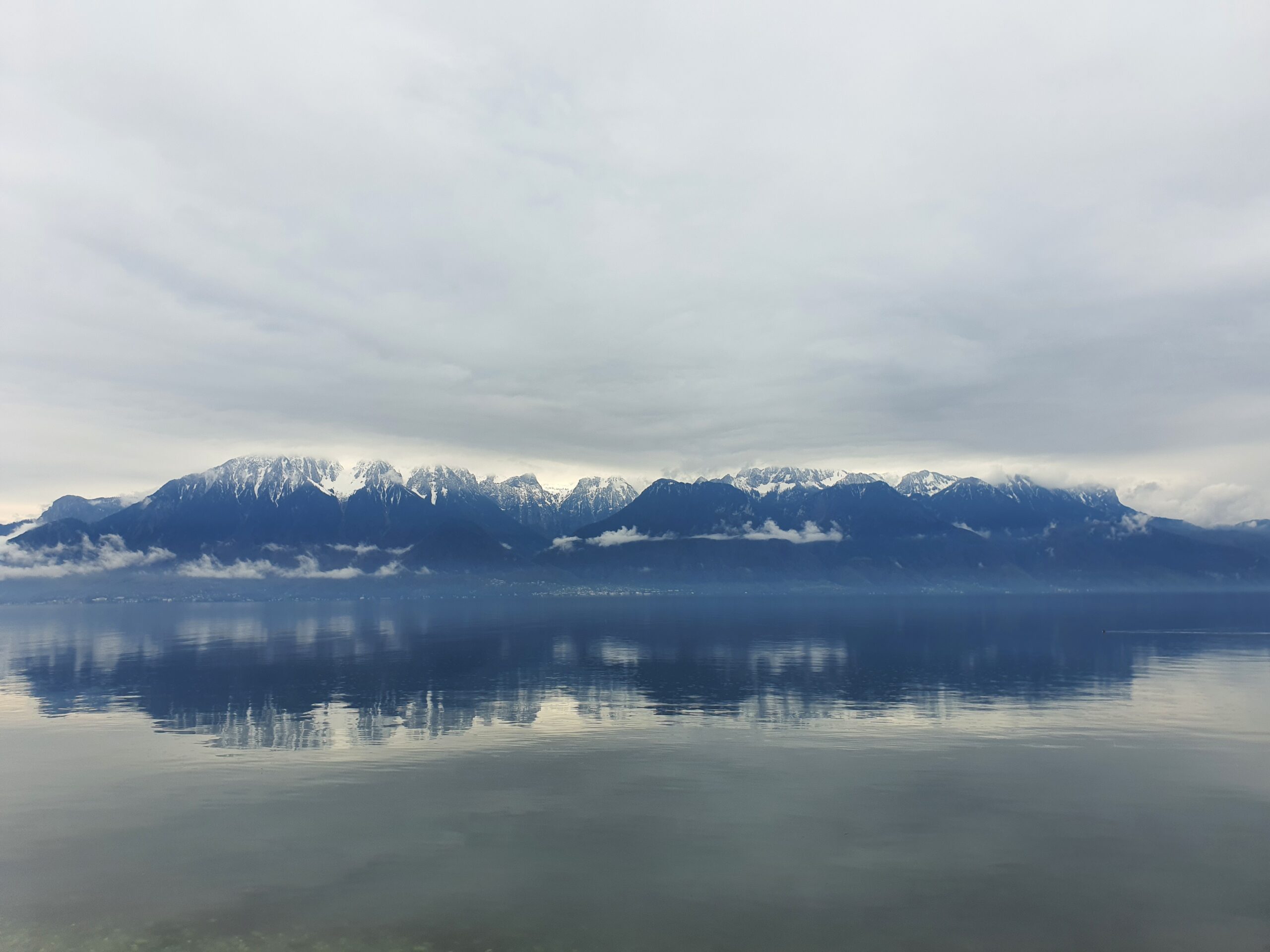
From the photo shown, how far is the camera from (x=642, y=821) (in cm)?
5272

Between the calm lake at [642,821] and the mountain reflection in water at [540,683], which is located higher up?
the calm lake at [642,821]

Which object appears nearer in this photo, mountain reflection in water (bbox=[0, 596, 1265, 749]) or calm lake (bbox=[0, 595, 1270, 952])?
calm lake (bbox=[0, 595, 1270, 952])

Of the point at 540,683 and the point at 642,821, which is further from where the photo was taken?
the point at 540,683

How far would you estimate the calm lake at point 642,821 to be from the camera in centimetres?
3812

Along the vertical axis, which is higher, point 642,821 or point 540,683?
point 642,821

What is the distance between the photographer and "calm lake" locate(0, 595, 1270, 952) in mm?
38125

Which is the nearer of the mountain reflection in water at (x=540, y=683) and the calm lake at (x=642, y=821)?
the calm lake at (x=642, y=821)

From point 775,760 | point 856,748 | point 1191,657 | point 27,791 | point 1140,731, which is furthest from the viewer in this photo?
point 1191,657

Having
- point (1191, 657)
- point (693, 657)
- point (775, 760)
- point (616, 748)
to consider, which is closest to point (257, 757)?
point (616, 748)

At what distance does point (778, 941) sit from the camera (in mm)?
36406

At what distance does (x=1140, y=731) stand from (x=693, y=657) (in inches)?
3625

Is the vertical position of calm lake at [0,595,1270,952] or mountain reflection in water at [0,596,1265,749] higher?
calm lake at [0,595,1270,952]

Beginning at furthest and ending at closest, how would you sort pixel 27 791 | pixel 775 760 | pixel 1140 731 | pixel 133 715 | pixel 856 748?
pixel 133 715
pixel 1140 731
pixel 856 748
pixel 775 760
pixel 27 791

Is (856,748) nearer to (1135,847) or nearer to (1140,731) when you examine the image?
(1135,847)
